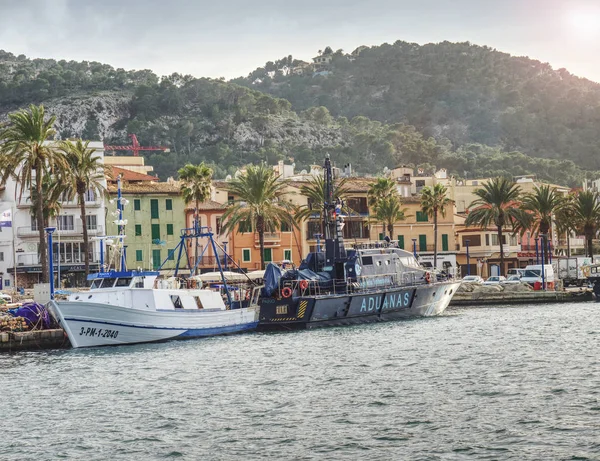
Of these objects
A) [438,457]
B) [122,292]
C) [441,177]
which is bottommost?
[438,457]

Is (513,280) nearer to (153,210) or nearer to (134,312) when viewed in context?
(153,210)

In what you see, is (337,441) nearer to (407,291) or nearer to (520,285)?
(407,291)

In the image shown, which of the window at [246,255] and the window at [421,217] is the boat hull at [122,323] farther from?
the window at [421,217]

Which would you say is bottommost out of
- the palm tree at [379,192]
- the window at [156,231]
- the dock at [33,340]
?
the dock at [33,340]

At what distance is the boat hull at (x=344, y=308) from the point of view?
2319 inches

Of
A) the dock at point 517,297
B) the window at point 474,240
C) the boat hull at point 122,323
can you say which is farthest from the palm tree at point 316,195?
the boat hull at point 122,323

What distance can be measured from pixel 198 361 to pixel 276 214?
43.3 m

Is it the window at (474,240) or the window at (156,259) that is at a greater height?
the window at (474,240)

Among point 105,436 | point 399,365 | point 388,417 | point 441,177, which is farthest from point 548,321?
point 441,177

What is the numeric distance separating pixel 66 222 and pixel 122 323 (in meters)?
48.3

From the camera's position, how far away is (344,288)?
202 ft

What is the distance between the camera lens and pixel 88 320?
169 feet

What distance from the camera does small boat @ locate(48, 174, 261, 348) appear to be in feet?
169

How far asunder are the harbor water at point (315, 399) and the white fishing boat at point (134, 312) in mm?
1063
